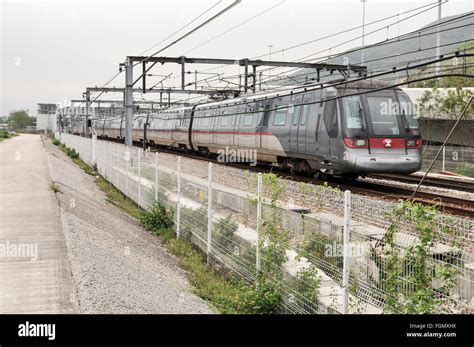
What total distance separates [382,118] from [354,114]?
82 centimetres

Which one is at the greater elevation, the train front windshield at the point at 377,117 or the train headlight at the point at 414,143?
the train front windshield at the point at 377,117

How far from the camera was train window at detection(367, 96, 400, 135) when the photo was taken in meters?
16.4

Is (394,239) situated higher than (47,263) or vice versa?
(394,239)

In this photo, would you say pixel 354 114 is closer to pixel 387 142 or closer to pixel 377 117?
pixel 377 117

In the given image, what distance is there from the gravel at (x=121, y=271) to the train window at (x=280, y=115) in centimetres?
774

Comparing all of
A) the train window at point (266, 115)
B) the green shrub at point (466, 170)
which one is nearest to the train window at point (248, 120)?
the train window at point (266, 115)

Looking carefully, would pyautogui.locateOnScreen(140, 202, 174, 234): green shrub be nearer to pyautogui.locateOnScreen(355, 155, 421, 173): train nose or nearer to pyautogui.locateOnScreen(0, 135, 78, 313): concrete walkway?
pyautogui.locateOnScreen(0, 135, 78, 313): concrete walkway

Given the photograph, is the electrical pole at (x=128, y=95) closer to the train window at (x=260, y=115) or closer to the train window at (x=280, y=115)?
the train window at (x=260, y=115)

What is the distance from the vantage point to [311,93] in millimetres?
18109

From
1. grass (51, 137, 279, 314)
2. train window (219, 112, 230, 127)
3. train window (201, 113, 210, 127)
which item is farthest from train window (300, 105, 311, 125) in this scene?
train window (201, 113, 210, 127)

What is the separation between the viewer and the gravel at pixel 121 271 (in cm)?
718

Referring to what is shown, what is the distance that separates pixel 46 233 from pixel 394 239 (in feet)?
22.4
